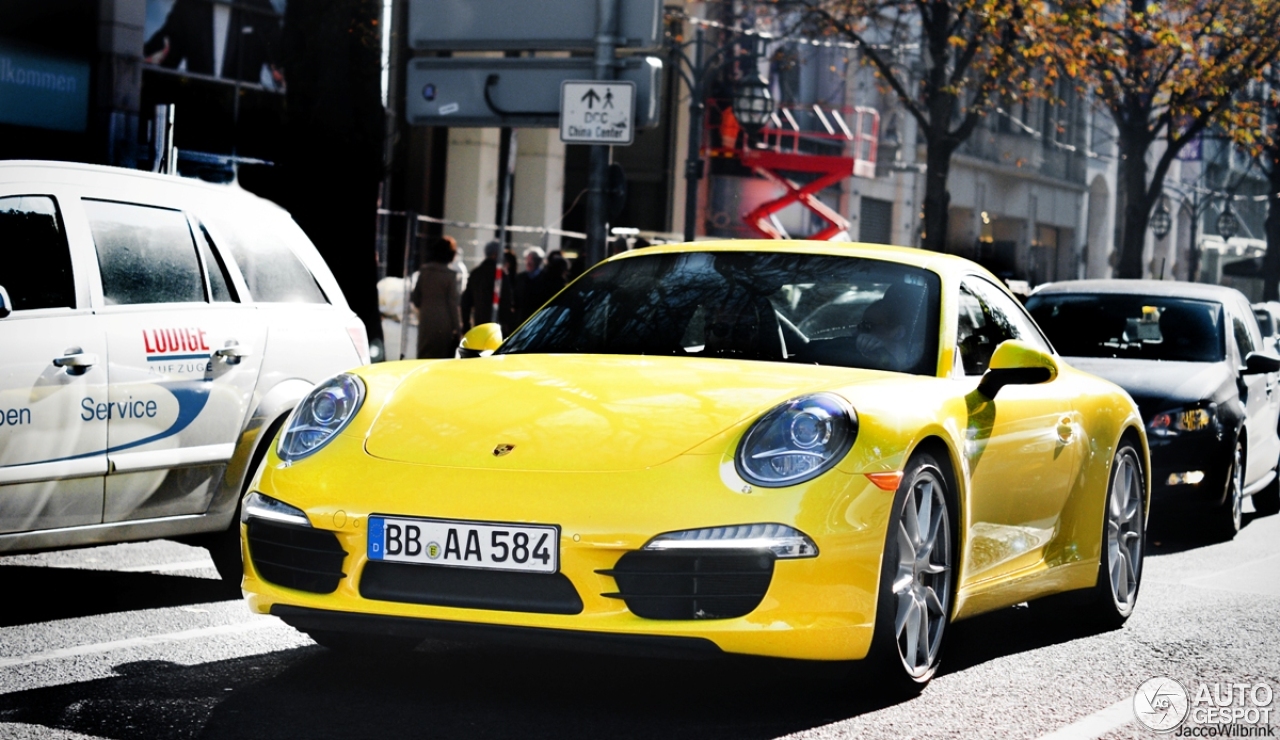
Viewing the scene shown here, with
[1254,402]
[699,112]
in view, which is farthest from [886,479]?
[699,112]

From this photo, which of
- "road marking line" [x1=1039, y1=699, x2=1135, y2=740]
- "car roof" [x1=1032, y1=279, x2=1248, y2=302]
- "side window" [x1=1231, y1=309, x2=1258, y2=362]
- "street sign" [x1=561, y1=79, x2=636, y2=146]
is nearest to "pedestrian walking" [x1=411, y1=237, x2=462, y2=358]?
"street sign" [x1=561, y1=79, x2=636, y2=146]

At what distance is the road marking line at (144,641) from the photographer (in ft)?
19.5

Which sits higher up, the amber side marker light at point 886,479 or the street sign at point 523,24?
the street sign at point 523,24

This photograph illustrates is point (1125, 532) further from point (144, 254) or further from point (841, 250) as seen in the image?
point (144, 254)

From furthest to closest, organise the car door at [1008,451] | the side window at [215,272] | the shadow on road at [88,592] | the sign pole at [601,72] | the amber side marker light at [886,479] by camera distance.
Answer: the sign pole at [601,72], the side window at [215,272], the shadow on road at [88,592], the car door at [1008,451], the amber side marker light at [886,479]

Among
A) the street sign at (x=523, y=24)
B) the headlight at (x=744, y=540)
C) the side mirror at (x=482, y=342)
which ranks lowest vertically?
the headlight at (x=744, y=540)

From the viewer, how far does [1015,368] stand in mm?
6195

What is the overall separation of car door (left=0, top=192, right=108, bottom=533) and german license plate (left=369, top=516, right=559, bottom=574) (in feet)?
6.17

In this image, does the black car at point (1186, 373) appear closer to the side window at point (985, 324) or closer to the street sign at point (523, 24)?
the street sign at point (523, 24)

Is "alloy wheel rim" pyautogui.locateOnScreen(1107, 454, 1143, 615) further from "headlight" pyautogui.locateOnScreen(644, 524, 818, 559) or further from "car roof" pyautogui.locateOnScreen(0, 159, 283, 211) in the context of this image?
"car roof" pyautogui.locateOnScreen(0, 159, 283, 211)

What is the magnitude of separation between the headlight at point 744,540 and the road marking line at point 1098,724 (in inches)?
33.1

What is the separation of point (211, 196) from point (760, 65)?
31.4m

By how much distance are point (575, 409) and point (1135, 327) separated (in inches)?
294

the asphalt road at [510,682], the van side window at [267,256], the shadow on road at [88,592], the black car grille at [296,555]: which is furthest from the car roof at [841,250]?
the shadow on road at [88,592]
